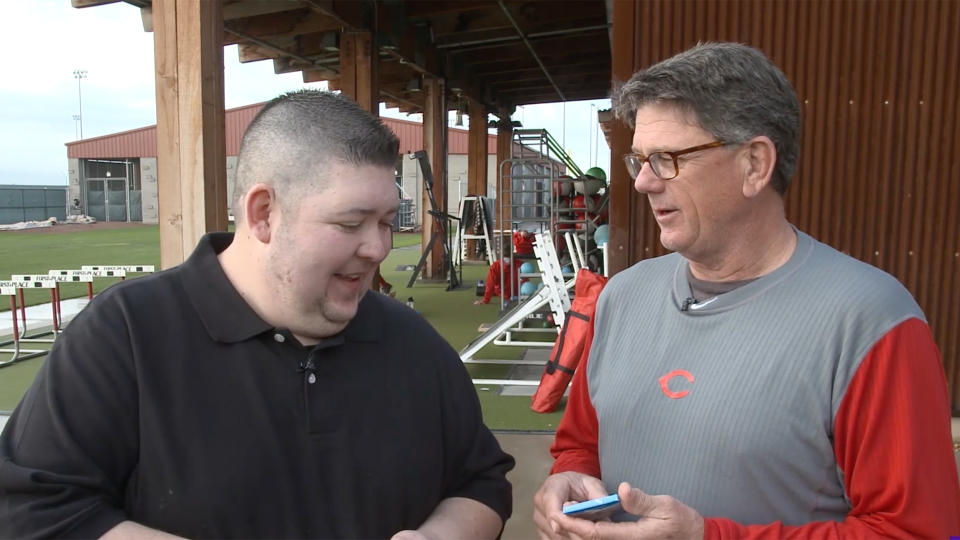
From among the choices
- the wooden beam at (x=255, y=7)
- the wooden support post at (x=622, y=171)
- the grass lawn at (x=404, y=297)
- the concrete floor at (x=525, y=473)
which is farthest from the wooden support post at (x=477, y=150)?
the concrete floor at (x=525, y=473)

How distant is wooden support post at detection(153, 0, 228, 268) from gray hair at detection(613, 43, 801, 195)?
3.11m

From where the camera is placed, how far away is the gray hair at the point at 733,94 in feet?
4.28

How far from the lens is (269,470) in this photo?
1216 millimetres

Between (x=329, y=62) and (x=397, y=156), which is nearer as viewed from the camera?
(x=397, y=156)

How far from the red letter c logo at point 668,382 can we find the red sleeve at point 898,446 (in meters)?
0.27

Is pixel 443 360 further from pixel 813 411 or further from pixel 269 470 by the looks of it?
pixel 813 411

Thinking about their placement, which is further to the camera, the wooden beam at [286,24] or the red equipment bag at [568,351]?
the wooden beam at [286,24]

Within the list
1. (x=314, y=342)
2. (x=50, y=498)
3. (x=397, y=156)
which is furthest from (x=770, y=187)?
(x=50, y=498)

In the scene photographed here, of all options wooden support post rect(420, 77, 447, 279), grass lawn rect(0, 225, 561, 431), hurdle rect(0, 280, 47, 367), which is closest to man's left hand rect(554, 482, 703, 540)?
grass lawn rect(0, 225, 561, 431)

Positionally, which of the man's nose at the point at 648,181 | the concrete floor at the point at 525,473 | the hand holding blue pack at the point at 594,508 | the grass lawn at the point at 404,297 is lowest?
the concrete floor at the point at 525,473

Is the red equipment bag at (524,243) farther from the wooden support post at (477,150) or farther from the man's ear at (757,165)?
the man's ear at (757,165)

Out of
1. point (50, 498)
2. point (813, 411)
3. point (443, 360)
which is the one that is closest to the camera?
point (50, 498)

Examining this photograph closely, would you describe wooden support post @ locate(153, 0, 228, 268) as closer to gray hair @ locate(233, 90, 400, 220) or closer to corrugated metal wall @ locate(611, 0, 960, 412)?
corrugated metal wall @ locate(611, 0, 960, 412)

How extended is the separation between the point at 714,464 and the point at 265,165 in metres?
1.05
